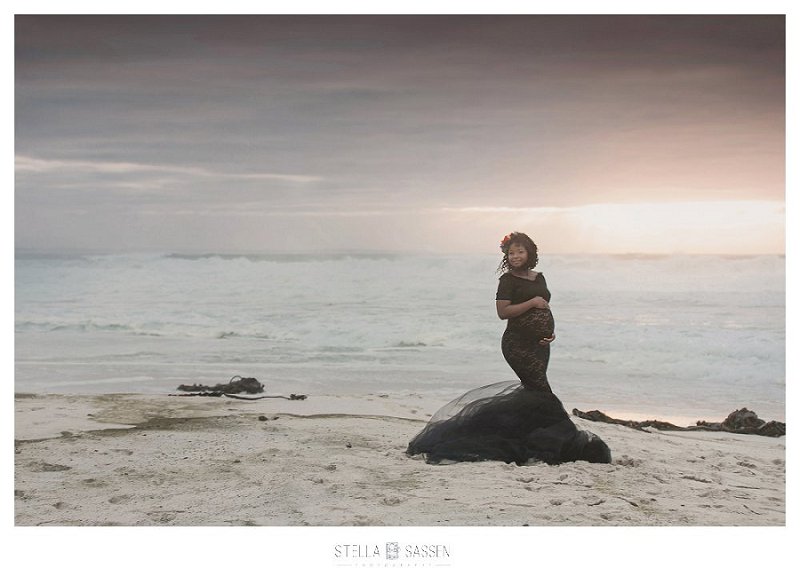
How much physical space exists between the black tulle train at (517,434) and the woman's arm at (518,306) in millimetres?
528

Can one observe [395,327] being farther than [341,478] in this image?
Yes

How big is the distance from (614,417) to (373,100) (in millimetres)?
4613

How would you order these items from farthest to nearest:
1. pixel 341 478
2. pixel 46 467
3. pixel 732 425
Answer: pixel 732 425, pixel 46 467, pixel 341 478

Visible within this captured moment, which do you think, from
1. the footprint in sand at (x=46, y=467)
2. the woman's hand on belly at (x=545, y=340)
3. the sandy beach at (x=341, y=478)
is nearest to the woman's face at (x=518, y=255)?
the woman's hand on belly at (x=545, y=340)

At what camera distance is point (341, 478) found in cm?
493

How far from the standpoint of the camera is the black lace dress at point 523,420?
505 centimetres

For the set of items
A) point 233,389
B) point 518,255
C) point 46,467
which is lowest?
point 46,467

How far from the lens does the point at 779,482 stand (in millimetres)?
5215

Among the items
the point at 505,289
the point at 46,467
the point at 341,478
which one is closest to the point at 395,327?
the point at 505,289

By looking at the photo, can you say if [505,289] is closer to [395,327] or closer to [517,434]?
[517,434]

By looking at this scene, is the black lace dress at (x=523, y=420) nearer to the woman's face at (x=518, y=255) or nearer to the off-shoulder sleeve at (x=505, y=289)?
the off-shoulder sleeve at (x=505, y=289)

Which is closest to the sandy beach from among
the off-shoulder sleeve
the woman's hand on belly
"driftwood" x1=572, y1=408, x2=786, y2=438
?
"driftwood" x1=572, y1=408, x2=786, y2=438

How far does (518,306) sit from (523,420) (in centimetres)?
78

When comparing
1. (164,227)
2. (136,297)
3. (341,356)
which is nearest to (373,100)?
Answer: (341,356)
